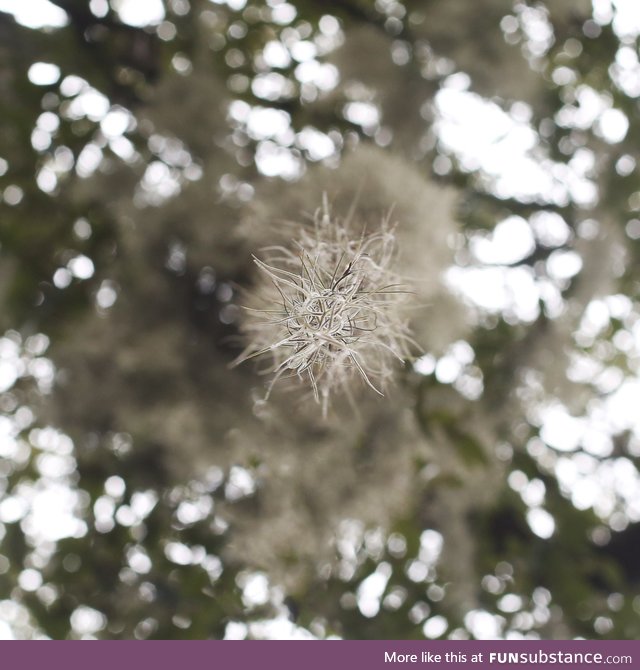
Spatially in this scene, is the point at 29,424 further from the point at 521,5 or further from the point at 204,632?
the point at 521,5

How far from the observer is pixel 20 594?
0.98m

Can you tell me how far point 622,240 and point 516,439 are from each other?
1.17 ft

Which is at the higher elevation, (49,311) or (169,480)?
(49,311)

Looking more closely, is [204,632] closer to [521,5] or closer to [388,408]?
[388,408]

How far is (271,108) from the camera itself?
975 millimetres

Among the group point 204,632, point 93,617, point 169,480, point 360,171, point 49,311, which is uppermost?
point 360,171

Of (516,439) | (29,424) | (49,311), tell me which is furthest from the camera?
(29,424)

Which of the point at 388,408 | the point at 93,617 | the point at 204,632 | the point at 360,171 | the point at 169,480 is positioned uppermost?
the point at 360,171

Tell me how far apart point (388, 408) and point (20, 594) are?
72 centimetres

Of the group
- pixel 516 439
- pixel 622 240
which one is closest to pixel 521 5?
pixel 622 240

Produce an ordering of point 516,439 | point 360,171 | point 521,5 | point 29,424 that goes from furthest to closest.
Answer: point 29,424 < point 516,439 < point 521,5 < point 360,171

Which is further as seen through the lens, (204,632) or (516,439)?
(516,439)

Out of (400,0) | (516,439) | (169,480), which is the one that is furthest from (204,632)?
(400,0)

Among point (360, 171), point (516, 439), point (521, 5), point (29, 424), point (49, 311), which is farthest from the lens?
point (29, 424)
